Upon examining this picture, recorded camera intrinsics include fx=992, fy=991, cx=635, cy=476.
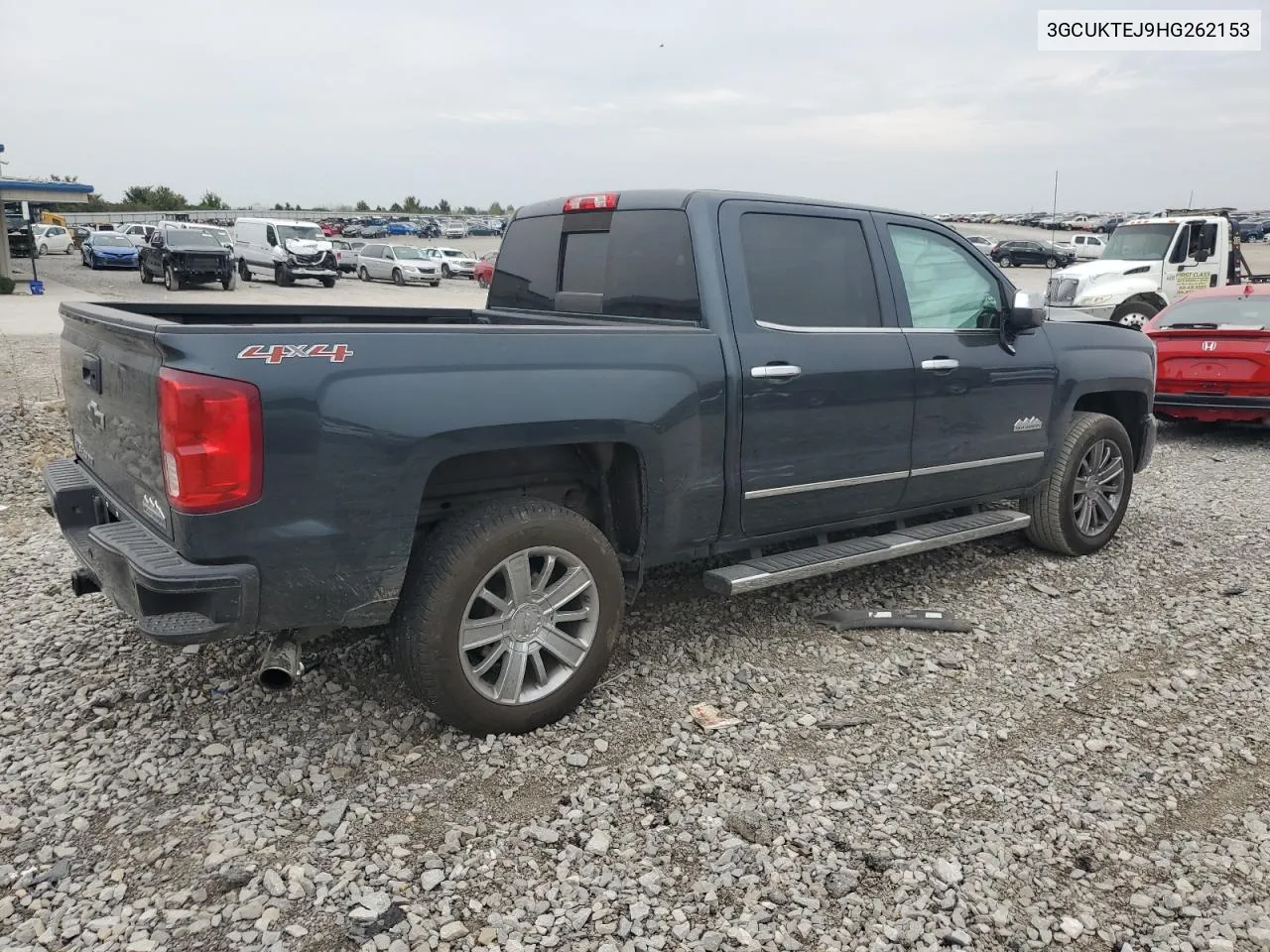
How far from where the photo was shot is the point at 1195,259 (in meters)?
15.1

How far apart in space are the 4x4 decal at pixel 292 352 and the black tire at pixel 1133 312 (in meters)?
13.9

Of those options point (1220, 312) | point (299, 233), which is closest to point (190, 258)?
point (299, 233)

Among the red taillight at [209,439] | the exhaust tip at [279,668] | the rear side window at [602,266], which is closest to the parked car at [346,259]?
the rear side window at [602,266]

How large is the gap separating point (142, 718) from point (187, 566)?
1098mm

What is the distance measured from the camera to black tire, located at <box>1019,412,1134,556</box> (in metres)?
5.52

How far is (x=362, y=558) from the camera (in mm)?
3139

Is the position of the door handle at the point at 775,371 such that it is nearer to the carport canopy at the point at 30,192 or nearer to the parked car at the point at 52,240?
the carport canopy at the point at 30,192

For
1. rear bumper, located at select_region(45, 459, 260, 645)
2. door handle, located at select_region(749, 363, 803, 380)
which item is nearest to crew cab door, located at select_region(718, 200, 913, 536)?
door handle, located at select_region(749, 363, 803, 380)

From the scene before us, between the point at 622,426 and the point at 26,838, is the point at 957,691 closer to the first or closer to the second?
Result: the point at 622,426

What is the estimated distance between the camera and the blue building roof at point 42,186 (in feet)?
80.3

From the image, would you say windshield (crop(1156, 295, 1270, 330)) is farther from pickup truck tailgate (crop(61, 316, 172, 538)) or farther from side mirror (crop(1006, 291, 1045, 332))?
pickup truck tailgate (crop(61, 316, 172, 538))

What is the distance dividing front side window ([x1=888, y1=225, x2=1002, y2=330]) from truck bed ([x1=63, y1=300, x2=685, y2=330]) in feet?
4.67

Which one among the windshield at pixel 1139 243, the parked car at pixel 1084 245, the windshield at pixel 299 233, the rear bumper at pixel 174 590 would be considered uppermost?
the parked car at pixel 1084 245

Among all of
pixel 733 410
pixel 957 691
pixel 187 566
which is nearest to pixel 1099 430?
pixel 957 691
